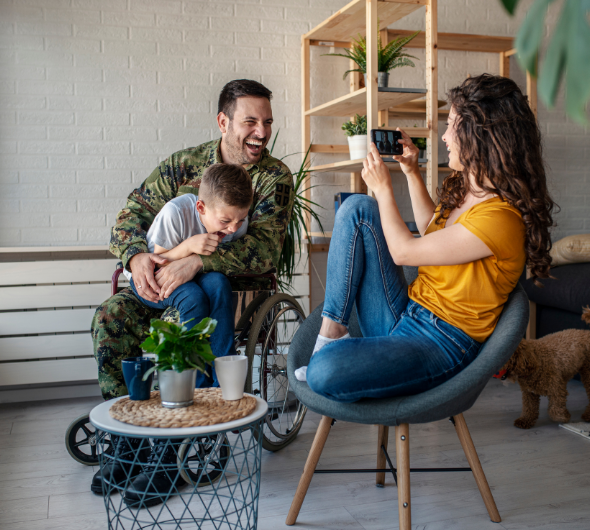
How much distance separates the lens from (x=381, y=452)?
5.58 ft

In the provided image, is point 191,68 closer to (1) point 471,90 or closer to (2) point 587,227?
(1) point 471,90

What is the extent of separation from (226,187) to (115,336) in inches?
23.6

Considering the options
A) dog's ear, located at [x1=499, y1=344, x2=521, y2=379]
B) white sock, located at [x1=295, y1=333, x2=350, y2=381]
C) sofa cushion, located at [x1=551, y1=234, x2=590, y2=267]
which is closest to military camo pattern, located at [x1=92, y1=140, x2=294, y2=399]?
white sock, located at [x1=295, y1=333, x2=350, y2=381]

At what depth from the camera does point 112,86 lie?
9.80ft

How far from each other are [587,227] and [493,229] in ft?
9.25

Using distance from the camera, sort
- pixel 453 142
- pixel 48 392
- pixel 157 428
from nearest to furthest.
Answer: pixel 157 428 → pixel 453 142 → pixel 48 392

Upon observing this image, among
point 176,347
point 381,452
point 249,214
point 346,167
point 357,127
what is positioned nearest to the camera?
point 176,347

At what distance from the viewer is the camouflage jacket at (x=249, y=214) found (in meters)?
1.88

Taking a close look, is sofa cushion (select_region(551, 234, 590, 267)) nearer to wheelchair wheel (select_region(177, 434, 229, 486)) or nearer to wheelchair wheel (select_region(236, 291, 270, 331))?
wheelchair wheel (select_region(236, 291, 270, 331))

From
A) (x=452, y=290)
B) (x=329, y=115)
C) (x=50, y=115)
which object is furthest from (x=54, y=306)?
(x=452, y=290)

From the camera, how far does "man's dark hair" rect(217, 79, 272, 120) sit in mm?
2127

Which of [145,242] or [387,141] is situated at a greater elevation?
[387,141]

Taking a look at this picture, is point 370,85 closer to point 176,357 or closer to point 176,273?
point 176,273

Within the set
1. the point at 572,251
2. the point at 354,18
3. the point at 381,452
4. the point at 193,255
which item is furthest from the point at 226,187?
the point at 572,251
